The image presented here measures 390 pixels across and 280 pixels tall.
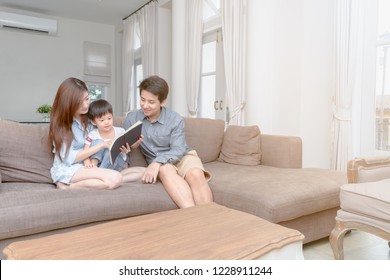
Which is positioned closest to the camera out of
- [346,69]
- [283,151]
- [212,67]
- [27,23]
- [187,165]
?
[187,165]

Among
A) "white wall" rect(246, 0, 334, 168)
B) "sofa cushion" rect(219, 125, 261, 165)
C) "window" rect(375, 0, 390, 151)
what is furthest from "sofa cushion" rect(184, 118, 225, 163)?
"window" rect(375, 0, 390, 151)

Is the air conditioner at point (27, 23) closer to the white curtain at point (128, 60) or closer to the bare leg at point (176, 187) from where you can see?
the white curtain at point (128, 60)

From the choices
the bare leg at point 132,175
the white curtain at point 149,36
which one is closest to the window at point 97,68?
the white curtain at point 149,36

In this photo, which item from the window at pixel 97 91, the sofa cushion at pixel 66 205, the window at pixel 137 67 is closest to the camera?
the sofa cushion at pixel 66 205

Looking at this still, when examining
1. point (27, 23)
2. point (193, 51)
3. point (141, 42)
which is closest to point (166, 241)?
point (193, 51)

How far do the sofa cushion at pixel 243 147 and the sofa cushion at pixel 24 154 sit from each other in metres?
1.44

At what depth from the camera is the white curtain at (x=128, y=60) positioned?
6230mm

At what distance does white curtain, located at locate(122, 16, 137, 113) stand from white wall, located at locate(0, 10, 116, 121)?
83 centimetres

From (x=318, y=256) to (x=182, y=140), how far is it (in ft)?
3.61

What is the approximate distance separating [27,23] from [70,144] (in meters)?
5.03

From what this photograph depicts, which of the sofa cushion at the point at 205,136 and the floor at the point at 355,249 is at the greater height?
the sofa cushion at the point at 205,136

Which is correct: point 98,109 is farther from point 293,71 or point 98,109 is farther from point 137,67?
point 137,67

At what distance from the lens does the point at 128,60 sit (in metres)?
6.37
